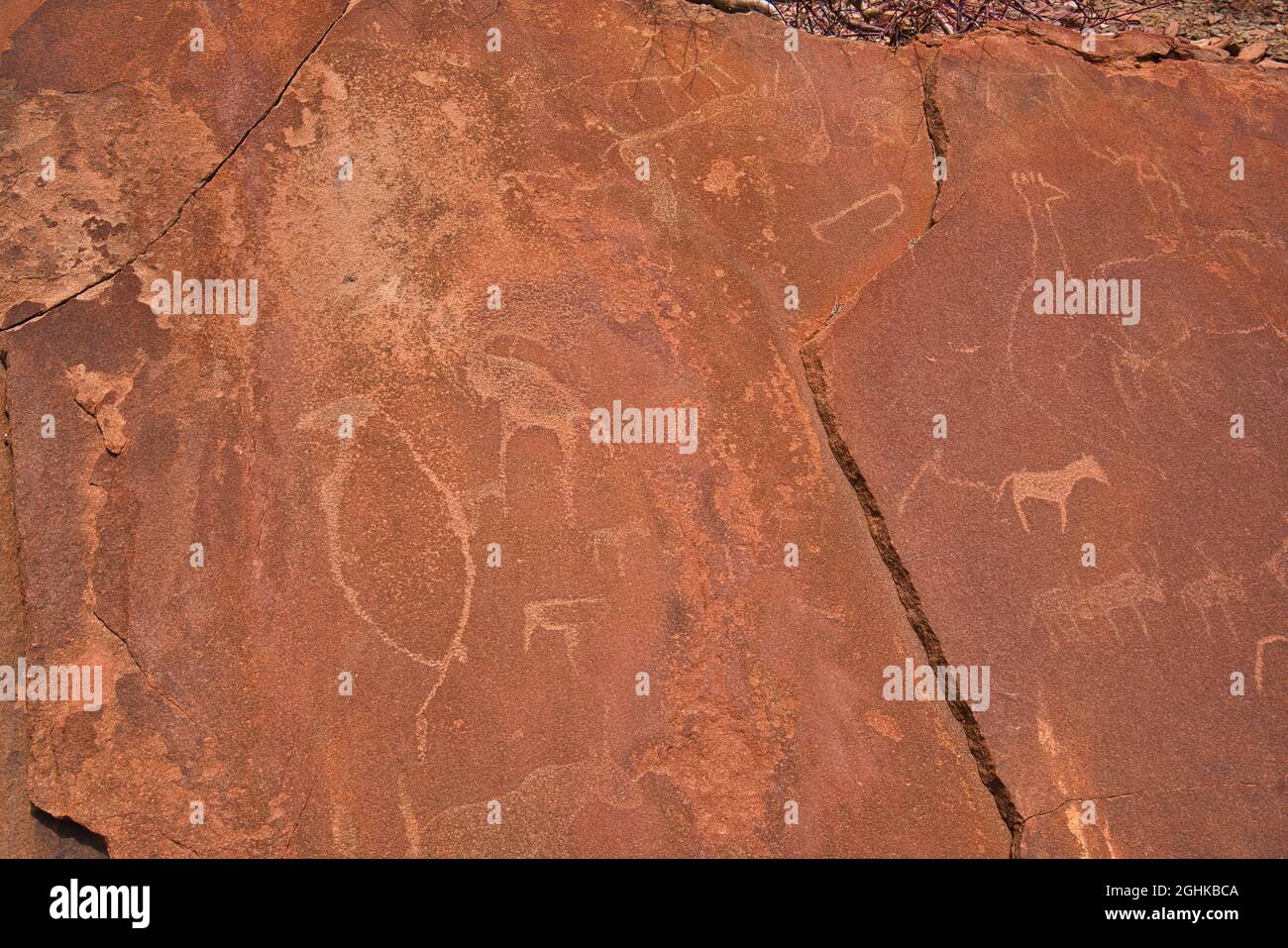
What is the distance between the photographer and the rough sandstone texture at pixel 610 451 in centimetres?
228

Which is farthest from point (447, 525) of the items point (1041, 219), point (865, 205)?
point (1041, 219)

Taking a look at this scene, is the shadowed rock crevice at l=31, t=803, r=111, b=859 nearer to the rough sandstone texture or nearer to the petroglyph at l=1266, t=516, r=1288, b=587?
the rough sandstone texture

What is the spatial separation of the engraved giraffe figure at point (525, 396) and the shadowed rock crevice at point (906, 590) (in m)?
0.58

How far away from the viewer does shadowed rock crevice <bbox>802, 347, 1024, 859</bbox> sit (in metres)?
2.35

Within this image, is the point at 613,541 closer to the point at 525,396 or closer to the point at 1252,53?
the point at 525,396

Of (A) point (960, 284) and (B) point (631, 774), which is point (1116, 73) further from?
(B) point (631, 774)

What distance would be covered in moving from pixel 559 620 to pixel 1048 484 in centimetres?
122

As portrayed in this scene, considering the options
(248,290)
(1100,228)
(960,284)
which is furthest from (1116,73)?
(248,290)

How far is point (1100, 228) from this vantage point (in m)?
2.84

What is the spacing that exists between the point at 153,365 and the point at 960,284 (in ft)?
6.48

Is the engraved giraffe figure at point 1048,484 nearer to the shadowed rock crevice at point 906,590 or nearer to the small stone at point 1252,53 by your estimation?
the shadowed rock crevice at point 906,590

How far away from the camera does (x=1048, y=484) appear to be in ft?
8.39

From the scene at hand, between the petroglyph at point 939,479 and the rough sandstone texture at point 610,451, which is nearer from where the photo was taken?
the rough sandstone texture at point 610,451

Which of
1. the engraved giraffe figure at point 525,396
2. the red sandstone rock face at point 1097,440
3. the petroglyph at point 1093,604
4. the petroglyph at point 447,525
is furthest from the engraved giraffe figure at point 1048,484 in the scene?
the petroglyph at point 447,525
